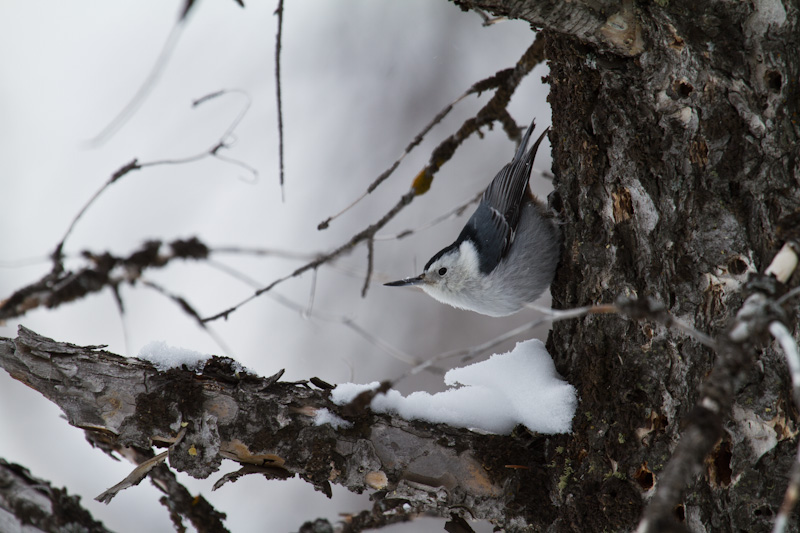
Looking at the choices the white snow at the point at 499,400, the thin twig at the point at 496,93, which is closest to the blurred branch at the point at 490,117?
the thin twig at the point at 496,93

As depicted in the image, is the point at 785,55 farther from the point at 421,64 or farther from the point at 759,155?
the point at 421,64

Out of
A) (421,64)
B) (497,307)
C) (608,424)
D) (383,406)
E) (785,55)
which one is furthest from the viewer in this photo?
(421,64)

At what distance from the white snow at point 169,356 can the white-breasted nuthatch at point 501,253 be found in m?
1.10

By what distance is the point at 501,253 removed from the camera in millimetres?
2350

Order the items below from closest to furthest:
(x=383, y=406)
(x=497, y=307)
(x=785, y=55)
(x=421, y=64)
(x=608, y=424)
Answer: (x=785, y=55) → (x=608, y=424) → (x=383, y=406) → (x=497, y=307) → (x=421, y=64)

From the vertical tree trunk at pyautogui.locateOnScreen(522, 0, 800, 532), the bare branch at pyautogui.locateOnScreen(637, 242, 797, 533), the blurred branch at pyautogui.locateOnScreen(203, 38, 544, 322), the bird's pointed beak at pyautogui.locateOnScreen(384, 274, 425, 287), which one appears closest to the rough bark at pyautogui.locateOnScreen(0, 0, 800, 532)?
the vertical tree trunk at pyautogui.locateOnScreen(522, 0, 800, 532)

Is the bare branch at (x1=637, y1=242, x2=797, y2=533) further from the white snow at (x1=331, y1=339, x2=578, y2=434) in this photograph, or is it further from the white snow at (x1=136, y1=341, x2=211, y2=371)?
the white snow at (x1=136, y1=341, x2=211, y2=371)

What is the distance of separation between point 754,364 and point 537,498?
629 millimetres

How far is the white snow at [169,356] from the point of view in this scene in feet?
5.25

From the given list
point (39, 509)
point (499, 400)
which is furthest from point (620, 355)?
point (39, 509)

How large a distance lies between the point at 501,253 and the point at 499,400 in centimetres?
81

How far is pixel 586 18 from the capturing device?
1.29 meters

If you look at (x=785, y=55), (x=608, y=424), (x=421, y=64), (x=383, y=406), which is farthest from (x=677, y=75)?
(x=421, y=64)

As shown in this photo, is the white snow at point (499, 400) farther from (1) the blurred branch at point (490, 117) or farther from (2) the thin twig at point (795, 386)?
(2) the thin twig at point (795, 386)
